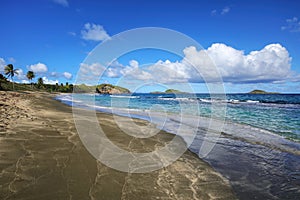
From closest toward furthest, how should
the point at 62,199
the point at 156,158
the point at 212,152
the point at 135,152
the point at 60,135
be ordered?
the point at 62,199, the point at 156,158, the point at 135,152, the point at 212,152, the point at 60,135

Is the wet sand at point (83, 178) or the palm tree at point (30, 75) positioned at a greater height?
the palm tree at point (30, 75)

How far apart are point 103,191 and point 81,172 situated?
4.34 feet

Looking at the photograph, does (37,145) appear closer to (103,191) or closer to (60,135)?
(60,135)

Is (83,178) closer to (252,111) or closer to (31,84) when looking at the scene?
(252,111)

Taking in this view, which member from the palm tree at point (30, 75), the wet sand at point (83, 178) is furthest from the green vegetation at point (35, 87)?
the wet sand at point (83, 178)

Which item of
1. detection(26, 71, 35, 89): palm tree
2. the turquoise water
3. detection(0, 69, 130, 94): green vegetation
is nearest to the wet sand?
the turquoise water

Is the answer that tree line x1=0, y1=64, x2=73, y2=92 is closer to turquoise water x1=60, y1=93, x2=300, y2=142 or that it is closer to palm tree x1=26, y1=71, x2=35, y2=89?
palm tree x1=26, y1=71, x2=35, y2=89

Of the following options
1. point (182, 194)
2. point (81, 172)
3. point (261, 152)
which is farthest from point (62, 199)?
point (261, 152)

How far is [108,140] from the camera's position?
9.97 m

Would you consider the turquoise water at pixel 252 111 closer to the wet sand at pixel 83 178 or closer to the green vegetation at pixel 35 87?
the wet sand at pixel 83 178

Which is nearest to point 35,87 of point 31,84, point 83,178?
point 31,84

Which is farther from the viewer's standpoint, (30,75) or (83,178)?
(30,75)

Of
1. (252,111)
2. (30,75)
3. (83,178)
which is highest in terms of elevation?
(30,75)

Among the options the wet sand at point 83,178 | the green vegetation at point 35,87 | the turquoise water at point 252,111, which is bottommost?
the turquoise water at point 252,111
